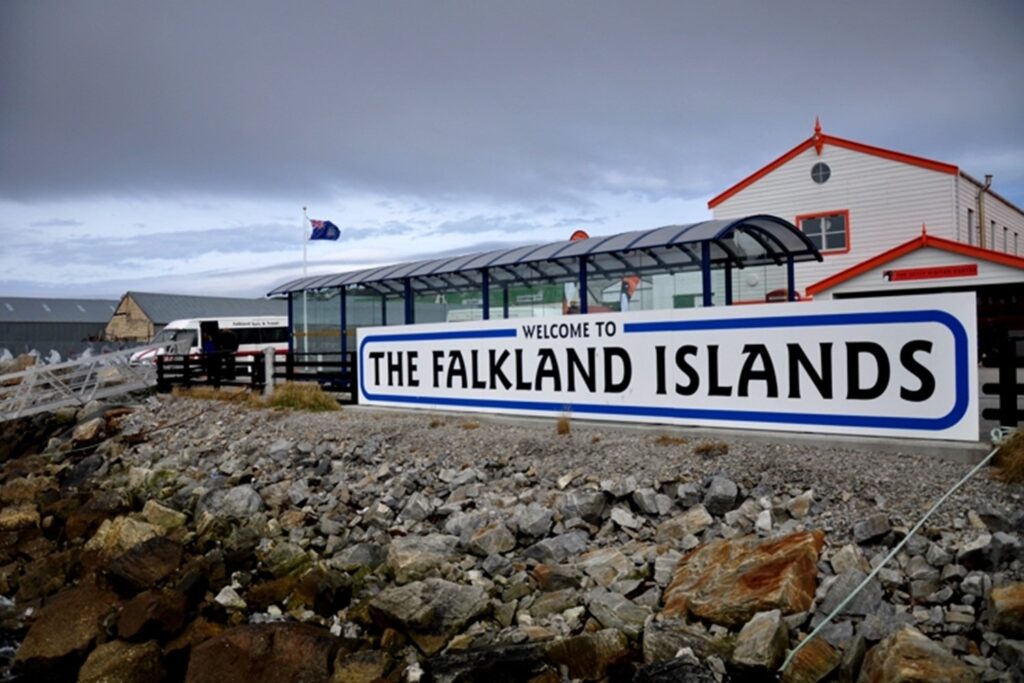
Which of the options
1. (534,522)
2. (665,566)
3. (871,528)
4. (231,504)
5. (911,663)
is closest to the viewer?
(911,663)

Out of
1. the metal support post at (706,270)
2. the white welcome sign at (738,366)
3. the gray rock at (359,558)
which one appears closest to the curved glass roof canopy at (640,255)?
the metal support post at (706,270)

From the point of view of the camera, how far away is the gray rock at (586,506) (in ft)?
26.4

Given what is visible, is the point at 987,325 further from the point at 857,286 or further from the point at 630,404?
the point at 630,404

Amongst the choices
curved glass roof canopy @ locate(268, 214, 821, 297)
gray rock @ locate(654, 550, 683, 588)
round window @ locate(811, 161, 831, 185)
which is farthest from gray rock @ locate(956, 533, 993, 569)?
round window @ locate(811, 161, 831, 185)

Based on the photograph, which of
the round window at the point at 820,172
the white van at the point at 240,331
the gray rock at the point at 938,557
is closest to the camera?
the gray rock at the point at 938,557

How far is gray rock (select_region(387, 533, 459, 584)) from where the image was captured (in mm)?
7645

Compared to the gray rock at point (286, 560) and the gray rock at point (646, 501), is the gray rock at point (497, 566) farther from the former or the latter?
the gray rock at point (286, 560)

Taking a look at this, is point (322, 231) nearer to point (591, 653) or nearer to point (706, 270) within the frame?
point (706, 270)

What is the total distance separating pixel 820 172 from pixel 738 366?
18399 mm

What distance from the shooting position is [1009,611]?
17.1 ft

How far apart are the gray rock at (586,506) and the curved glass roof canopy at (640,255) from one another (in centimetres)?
796

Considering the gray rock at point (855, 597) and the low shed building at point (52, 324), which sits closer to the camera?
the gray rock at point (855, 597)

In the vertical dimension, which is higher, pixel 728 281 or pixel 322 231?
pixel 322 231

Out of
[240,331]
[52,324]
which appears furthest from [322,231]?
[52,324]
